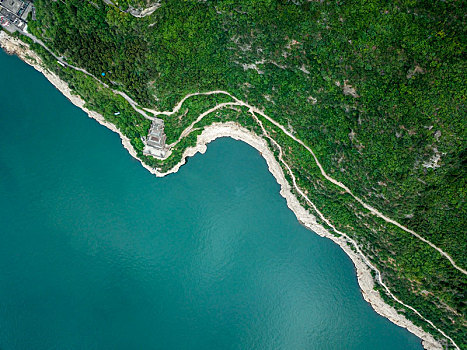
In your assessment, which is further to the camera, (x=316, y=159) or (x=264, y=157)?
(x=264, y=157)

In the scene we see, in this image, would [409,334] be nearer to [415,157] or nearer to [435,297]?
[435,297]

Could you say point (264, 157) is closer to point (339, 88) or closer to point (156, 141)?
point (339, 88)

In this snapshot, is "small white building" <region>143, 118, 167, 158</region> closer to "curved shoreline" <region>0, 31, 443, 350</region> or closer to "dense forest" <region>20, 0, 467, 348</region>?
"dense forest" <region>20, 0, 467, 348</region>

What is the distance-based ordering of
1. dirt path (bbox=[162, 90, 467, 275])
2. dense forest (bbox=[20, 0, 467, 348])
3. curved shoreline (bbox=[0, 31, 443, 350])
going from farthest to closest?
curved shoreline (bbox=[0, 31, 443, 350])
dirt path (bbox=[162, 90, 467, 275])
dense forest (bbox=[20, 0, 467, 348])

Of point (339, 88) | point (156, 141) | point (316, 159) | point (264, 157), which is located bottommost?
point (156, 141)

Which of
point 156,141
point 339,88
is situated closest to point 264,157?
point 339,88

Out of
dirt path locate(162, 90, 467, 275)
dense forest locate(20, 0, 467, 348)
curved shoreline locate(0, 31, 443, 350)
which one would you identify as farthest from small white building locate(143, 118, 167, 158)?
curved shoreline locate(0, 31, 443, 350)
